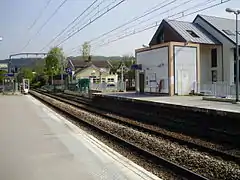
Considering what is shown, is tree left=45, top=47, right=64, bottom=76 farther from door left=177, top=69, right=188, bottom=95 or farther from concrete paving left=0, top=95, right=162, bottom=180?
concrete paving left=0, top=95, right=162, bottom=180

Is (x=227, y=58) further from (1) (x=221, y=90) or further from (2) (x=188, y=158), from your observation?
(2) (x=188, y=158)

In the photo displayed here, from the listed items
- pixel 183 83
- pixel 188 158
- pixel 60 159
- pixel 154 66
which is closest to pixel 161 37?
pixel 154 66

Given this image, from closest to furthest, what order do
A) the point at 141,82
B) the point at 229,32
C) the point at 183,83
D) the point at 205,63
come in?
the point at 183,83, the point at 141,82, the point at 205,63, the point at 229,32

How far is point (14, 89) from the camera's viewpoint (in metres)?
54.3

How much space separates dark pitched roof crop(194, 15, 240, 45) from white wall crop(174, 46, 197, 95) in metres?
6.72

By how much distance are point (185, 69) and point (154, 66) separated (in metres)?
3.16

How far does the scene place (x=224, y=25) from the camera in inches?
1522

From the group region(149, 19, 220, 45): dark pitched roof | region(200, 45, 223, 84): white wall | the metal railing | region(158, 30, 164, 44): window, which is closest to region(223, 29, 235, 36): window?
region(149, 19, 220, 45): dark pitched roof

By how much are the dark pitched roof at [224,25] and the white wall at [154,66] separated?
348 inches

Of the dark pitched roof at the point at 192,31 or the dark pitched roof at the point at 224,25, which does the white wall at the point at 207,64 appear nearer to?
the dark pitched roof at the point at 192,31

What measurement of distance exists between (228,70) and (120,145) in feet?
82.9

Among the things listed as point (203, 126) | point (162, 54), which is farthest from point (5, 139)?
point (162, 54)

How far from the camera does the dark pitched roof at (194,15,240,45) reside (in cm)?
3460

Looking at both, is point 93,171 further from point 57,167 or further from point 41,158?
point 41,158
